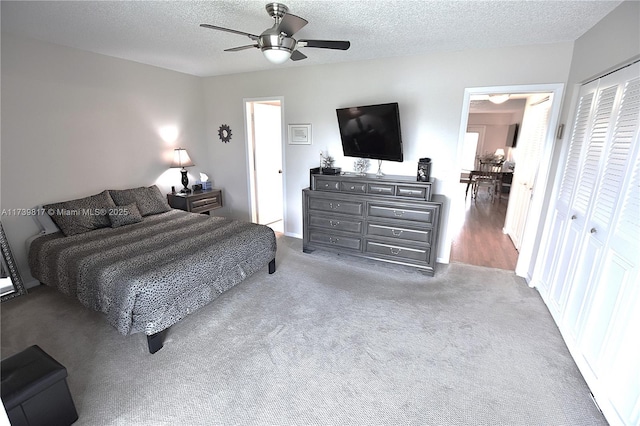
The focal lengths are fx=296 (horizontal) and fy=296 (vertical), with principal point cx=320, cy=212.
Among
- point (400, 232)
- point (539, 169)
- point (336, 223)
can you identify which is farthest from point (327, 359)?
point (539, 169)

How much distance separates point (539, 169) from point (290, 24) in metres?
2.92

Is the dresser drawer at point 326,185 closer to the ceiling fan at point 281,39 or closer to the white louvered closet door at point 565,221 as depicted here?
the ceiling fan at point 281,39

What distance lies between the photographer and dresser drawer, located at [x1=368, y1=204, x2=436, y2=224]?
3211mm

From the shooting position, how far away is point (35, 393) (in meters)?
1.48

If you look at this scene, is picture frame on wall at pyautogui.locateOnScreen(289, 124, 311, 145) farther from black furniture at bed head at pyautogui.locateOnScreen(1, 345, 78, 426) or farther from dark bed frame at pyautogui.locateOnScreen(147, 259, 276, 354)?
black furniture at bed head at pyautogui.locateOnScreen(1, 345, 78, 426)

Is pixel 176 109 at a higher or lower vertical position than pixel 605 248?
higher

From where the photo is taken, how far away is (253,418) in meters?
1.69

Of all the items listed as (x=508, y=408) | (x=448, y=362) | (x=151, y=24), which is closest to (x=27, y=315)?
(x=151, y=24)

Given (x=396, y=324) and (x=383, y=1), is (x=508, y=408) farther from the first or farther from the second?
(x=383, y=1)

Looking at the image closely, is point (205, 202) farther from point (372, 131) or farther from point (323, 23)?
point (323, 23)

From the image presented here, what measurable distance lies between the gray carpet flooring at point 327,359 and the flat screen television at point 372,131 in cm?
157

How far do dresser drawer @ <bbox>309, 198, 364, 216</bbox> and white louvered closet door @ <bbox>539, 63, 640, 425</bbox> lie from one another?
1.96 metres

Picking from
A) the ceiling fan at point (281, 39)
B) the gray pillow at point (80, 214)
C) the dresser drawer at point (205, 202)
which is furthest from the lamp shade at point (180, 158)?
the ceiling fan at point (281, 39)

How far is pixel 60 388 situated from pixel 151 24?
2.72m
